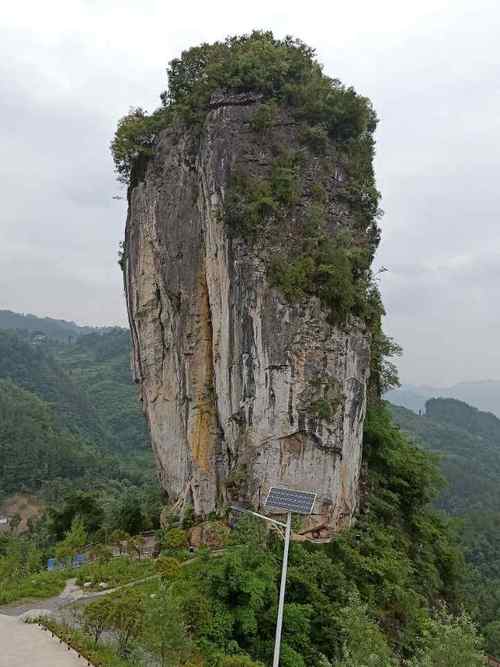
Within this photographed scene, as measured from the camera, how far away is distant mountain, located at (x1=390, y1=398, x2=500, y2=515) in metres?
64.2

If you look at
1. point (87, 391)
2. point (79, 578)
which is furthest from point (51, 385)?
point (79, 578)

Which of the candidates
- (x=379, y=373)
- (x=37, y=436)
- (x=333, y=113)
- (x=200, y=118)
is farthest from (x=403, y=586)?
(x=37, y=436)

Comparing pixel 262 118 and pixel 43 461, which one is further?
pixel 43 461

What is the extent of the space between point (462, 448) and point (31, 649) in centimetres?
9036

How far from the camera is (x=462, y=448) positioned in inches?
3575

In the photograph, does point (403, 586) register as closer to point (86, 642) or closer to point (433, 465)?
point (433, 465)

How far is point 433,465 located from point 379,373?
3379 millimetres

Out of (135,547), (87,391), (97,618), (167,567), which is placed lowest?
(87,391)

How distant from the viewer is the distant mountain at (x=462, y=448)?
6425cm

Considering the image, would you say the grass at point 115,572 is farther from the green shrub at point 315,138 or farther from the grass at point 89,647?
the green shrub at point 315,138

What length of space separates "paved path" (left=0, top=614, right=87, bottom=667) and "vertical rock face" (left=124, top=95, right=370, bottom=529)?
18.0ft

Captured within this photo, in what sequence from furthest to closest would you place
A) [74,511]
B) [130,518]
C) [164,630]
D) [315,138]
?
[74,511]
[130,518]
[315,138]
[164,630]

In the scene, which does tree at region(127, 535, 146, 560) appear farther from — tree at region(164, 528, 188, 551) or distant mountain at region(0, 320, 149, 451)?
distant mountain at region(0, 320, 149, 451)

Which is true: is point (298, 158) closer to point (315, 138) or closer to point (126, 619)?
point (315, 138)
